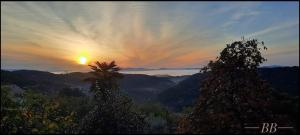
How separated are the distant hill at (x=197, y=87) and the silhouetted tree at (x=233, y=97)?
5394 cm

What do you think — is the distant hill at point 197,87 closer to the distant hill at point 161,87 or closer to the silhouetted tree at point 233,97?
the distant hill at point 161,87

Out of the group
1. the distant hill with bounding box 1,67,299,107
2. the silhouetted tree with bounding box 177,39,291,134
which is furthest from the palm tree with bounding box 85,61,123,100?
the silhouetted tree with bounding box 177,39,291,134

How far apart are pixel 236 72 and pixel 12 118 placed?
7724 millimetres

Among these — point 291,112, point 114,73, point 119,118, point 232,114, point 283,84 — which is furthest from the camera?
point 283,84

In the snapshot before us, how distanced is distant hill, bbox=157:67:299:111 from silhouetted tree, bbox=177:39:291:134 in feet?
177

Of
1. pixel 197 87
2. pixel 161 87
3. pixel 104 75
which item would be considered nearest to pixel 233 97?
pixel 104 75

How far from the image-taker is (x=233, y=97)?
11.2 metres

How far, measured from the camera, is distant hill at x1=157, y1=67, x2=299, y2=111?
7971 centimetres

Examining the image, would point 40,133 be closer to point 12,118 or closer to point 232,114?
point 12,118

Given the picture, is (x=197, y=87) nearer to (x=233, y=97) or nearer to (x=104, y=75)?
(x=104, y=75)

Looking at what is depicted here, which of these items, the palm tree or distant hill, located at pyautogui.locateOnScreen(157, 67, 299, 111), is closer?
the palm tree

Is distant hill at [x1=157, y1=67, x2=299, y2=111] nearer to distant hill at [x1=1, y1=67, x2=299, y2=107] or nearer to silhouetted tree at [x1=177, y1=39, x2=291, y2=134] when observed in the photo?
distant hill at [x1=1, y1=67, x2=299, y2=107]

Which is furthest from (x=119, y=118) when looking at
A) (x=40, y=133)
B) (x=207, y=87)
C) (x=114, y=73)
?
(x=114, y=73)

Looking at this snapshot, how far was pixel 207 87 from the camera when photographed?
455 inches
